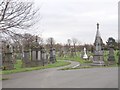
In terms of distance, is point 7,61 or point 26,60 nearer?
point 7,61

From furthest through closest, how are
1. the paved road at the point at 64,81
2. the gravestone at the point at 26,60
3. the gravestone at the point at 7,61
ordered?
the gravestone at the point at 26,60 → the gravestone at the point at 7,61 → the paved road at the point at 64,81

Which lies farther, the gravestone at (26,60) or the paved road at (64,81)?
the gravestone at (26,60)

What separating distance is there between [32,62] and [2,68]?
6.72 metres

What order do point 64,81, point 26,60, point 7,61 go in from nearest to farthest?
point 64,81, point 7,61, point 26,60

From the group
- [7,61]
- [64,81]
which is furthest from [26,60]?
[64,81]

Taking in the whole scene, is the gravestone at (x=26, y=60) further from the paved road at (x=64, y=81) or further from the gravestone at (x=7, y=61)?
the paved road at (x=64, y=81)

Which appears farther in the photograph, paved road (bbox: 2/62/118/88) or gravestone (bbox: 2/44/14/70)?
gravestone (bbox: 2/44/14/70)

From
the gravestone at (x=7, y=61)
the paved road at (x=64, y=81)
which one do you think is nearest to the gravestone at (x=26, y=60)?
the gravestone at (x=7, y=61)

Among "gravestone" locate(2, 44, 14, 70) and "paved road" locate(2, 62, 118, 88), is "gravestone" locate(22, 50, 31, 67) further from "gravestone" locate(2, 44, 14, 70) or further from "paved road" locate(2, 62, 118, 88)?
"paved road" locate(2, 62, 118, 88)

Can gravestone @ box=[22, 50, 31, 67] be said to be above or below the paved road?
above

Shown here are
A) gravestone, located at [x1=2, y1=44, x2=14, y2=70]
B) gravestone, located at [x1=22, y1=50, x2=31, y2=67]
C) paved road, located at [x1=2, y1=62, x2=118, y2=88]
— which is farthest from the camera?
gravestone, located at [x1=22, y1=50, x2=31, y2=67]

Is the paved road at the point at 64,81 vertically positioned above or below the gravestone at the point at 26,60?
below

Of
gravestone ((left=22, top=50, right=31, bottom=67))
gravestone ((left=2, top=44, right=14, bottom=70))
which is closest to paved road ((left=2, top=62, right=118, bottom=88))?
gravestone ((left=2, top=44, right=14, bottom=70))

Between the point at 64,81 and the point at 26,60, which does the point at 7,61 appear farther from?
the point at 64,81
